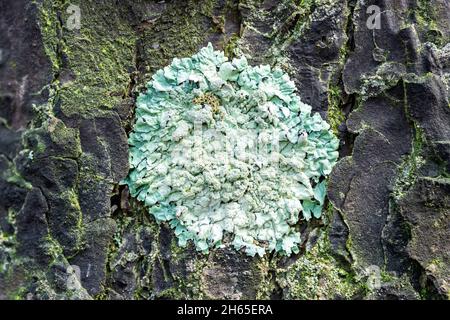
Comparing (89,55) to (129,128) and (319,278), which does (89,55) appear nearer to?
(129,128)

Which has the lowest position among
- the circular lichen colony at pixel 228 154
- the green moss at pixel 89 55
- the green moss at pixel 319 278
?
the green moss at pixel 319 278

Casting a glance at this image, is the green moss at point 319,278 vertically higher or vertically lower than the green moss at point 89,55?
lower

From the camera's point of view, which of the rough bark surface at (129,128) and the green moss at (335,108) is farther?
the green moss at (335,108)

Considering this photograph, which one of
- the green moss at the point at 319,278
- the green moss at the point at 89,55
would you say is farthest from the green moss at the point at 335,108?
the green moss at the point at 89,55

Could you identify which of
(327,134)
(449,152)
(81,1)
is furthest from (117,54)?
(449,152)

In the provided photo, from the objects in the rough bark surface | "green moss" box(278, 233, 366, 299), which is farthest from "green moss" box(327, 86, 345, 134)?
"green moss" box(278, 233, 366, 299)

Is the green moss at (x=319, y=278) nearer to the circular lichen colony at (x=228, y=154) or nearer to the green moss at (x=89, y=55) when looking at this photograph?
the circular lichen colony at (x=228, y=154)

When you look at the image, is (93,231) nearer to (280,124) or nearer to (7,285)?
(7,285)
